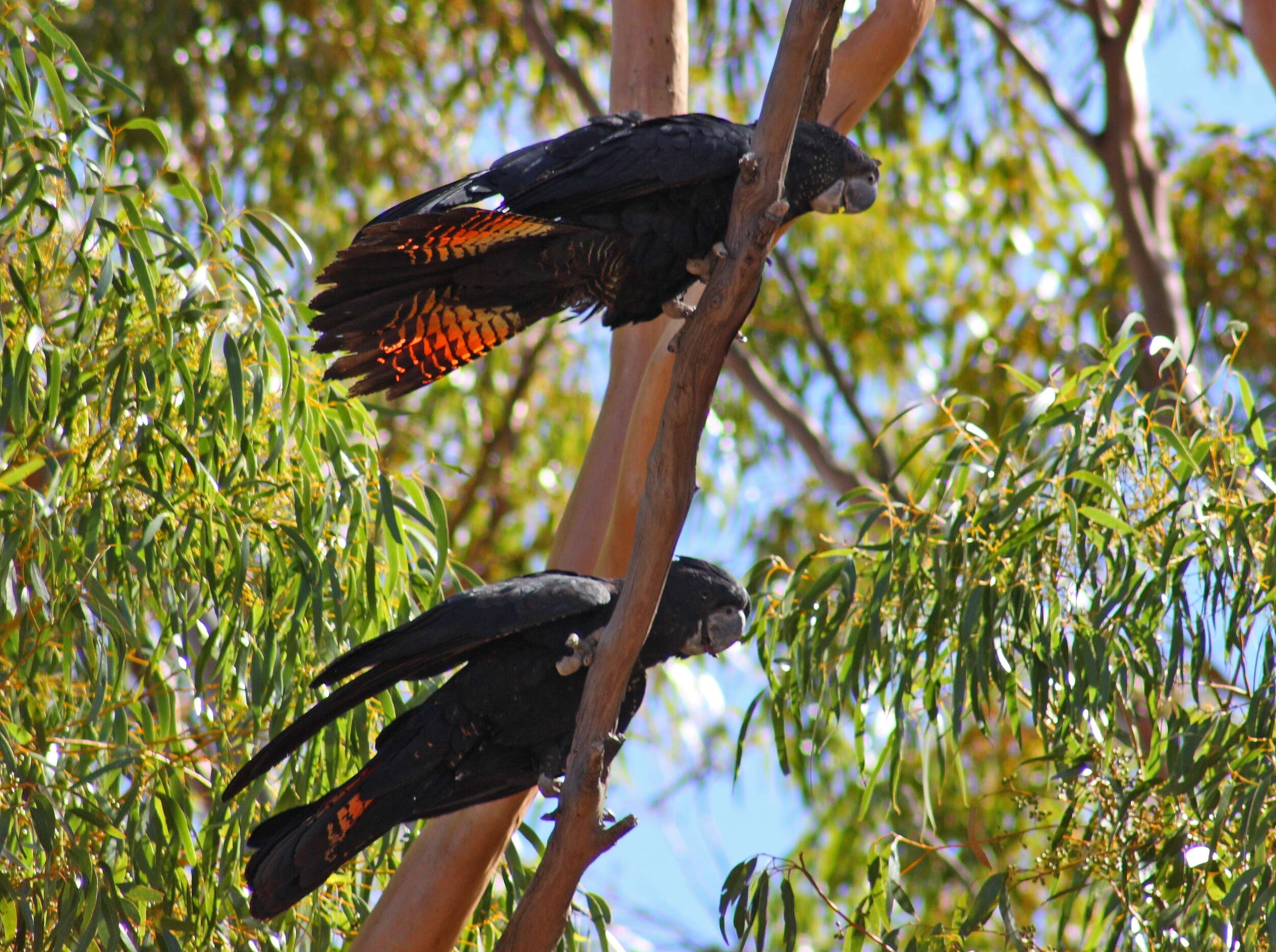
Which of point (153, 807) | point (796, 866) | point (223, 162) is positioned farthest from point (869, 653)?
point (223, 162)

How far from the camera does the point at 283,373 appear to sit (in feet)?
7.91

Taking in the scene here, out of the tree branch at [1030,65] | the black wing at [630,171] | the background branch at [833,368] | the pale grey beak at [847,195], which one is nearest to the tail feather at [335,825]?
the black wing at [630,171]

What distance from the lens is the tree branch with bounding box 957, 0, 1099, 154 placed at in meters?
5.42

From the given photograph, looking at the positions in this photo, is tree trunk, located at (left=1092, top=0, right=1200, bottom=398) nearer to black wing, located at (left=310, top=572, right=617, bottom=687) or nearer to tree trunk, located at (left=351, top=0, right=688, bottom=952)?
tree trunk, located at (left=351, top=0, right=688, bottom=952)

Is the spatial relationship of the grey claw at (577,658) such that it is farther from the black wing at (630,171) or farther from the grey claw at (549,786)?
the black wing at (630,171)

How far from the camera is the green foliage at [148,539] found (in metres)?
2.27

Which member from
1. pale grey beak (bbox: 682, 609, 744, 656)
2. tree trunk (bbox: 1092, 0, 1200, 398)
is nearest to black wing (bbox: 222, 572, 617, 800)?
pale grey beak (bbox: 682, 609, 744, 656)

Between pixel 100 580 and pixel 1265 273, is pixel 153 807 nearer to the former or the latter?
pixel 100 580

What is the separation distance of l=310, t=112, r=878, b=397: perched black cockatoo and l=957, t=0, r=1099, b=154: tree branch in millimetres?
3405

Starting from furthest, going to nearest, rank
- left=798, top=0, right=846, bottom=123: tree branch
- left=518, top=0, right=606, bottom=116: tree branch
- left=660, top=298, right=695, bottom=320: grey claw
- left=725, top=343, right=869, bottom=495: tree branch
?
left=725, top=343, right=869, bottom=495: tree branch, left=518, top=0, right=606, bottom=116: tree branch, left=660, top=298, right=695, bottom=320: grey claw, left=798, top=0, right=846, bottom=123: tree branch

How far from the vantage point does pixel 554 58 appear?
15.7ft

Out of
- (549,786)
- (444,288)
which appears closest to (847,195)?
(444,288)

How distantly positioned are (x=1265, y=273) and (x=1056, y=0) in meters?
1.32

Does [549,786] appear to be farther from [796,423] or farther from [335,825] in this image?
[796,423]
